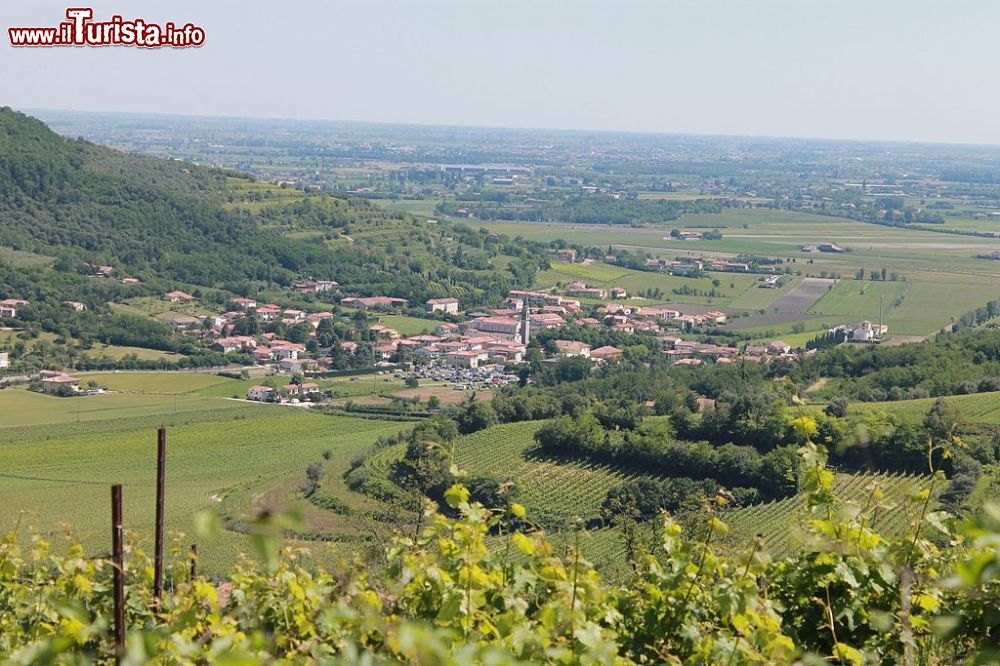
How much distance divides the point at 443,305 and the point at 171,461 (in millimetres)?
25437

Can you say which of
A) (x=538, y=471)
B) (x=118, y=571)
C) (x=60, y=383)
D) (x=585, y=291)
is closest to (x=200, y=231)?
(x=585, y=291)

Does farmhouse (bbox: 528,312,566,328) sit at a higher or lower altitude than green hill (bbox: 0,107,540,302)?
lower

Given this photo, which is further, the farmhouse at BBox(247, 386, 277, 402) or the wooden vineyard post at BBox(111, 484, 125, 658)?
the farmhouse at BBox(247, 386, 277, 402)

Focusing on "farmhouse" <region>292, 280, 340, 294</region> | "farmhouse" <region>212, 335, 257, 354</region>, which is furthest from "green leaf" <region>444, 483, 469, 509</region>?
"farmhouse" <region>292, 280, 340, 294</region>

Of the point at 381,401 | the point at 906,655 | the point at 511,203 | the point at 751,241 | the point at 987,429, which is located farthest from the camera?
the point at 511,203

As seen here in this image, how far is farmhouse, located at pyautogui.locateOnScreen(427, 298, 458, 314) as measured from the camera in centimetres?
4803

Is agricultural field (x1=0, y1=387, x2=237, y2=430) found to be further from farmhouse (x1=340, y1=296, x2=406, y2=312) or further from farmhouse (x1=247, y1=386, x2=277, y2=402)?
farmhouse (x1=340, y1=296, x2=406, y2=312)

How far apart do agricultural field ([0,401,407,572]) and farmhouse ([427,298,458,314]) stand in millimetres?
19298

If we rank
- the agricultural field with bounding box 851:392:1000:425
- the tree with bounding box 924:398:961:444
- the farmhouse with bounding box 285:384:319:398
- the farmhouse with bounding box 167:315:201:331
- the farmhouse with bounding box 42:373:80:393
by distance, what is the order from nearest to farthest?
the tree with bounding box 924:398:961:444 → the agricultural field with bounding box 851:392:1000:425 → the farmhouse with bounding box 42:373:80:393 → the farmhouse with bounding box 285:384:319:398 → the farmhouse with bounding box 167:315:201:331

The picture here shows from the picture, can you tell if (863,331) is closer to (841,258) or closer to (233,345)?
(233,345)

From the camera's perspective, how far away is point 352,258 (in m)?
54.3

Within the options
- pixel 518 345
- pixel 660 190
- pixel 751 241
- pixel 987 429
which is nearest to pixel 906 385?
pixel 987 429

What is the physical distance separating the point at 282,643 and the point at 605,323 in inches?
1618

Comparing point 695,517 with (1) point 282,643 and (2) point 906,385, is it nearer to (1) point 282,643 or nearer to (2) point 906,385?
(1) point 282,643
